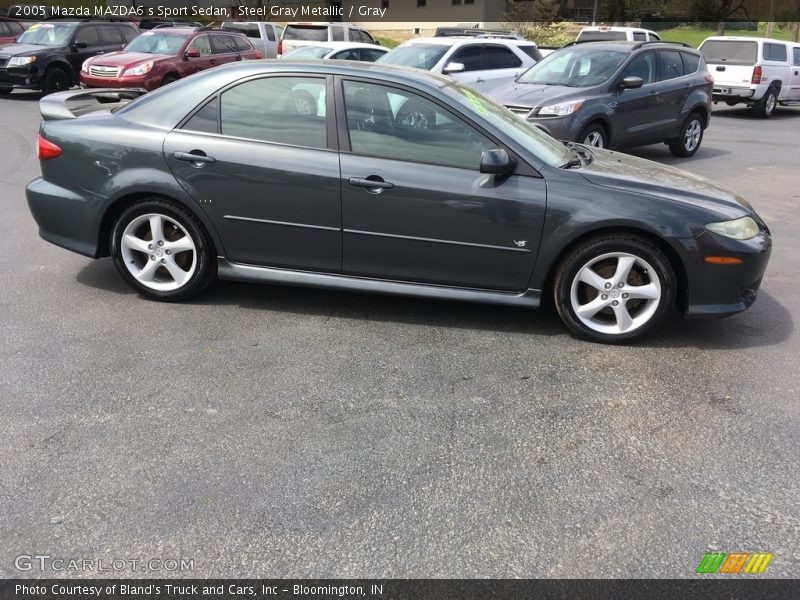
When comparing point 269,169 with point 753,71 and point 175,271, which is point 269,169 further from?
point 753,71

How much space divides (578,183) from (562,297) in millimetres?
689

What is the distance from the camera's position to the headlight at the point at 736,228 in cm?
429

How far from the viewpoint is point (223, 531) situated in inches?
106

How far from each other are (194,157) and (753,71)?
52.7 ft

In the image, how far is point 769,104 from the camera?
57.1 ft

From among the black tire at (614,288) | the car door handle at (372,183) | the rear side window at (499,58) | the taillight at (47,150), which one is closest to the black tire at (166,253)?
the taillight at (47,150)

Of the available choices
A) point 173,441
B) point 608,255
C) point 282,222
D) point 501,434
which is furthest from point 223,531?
point 608,255

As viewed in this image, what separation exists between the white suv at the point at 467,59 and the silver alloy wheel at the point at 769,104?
7316mm

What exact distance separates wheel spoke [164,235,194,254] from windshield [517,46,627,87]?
21.8 ft

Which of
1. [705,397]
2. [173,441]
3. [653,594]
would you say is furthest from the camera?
[705,397]

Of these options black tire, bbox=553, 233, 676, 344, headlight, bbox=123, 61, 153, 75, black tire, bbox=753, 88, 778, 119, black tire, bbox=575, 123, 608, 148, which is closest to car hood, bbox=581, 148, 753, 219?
black tire, bbox=553, 233, 676, 344

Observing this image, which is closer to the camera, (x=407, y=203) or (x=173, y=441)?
(x=173, y=441)

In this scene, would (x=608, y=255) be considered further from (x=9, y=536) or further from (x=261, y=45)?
(x=261, y=45)

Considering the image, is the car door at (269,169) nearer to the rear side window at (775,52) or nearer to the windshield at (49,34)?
the windshield at (49,34)
